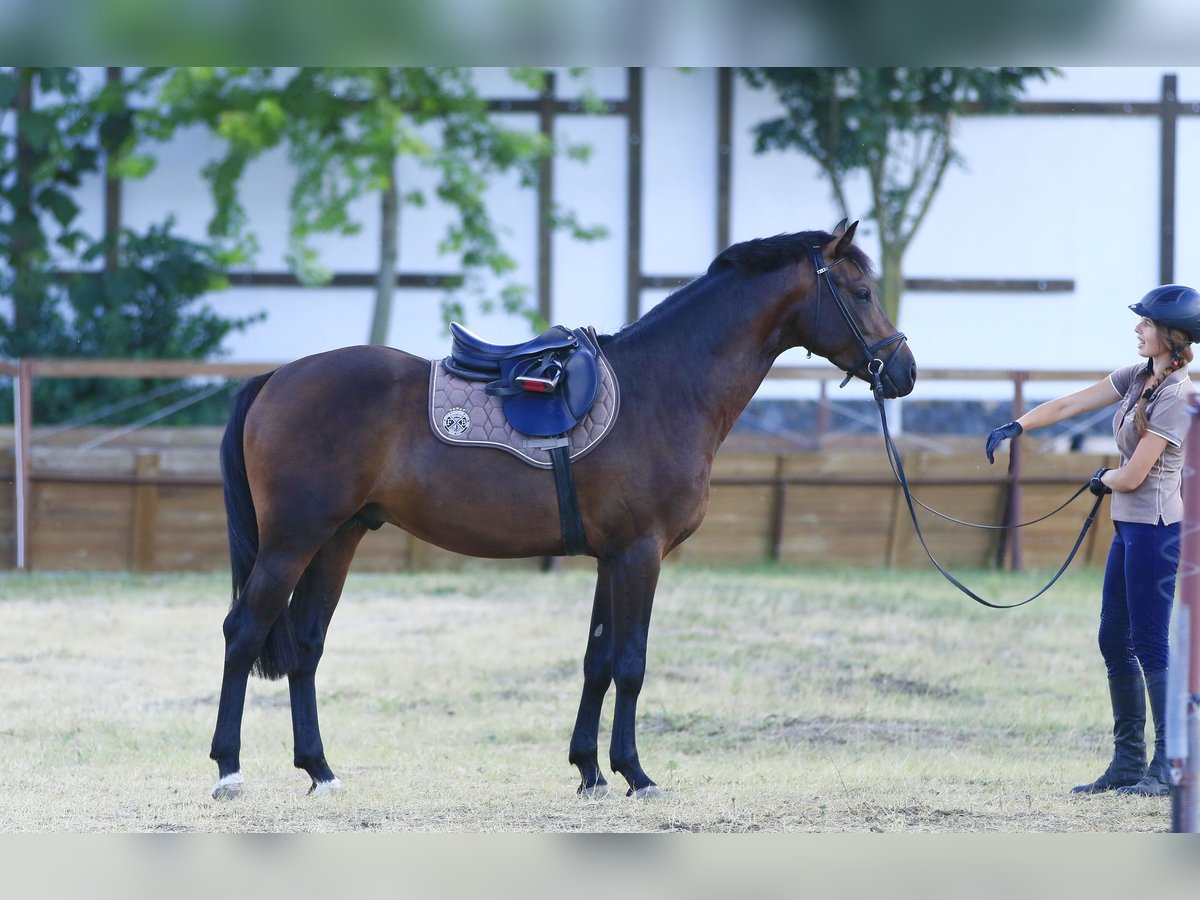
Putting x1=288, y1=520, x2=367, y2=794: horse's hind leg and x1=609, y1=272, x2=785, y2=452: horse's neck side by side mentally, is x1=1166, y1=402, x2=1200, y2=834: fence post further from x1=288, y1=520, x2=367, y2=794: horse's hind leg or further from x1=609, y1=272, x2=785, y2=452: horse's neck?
x1=288, y1=520, x2=367, y2=794: horse's hind leg

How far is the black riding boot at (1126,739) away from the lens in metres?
5.23

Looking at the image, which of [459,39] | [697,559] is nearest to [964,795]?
[459,39]

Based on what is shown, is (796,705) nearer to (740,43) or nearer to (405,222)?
(740,43)

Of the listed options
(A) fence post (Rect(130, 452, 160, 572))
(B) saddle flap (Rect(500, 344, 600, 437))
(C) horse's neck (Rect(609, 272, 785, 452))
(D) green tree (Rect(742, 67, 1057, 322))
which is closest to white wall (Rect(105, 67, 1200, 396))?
(D) green tree (Rect(742, 67, 1057, 322))

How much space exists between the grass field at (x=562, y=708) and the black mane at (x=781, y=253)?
1.92 metres

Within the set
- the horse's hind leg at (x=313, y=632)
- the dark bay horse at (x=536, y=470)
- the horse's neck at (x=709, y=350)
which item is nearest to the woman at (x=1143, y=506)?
the dark bay horse at (x=536, y=470)

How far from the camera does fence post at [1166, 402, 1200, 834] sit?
3.71 metres

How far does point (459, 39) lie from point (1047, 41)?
4.10 feet

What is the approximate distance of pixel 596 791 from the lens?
502 cm

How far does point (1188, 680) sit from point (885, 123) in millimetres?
10893

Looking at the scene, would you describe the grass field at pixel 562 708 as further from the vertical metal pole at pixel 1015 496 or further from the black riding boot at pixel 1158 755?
the vertical metal pole at pixel 1015 496

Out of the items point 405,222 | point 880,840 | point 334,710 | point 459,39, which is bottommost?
point 334,710

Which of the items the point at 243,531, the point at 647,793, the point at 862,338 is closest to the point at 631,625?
the point at 647,793

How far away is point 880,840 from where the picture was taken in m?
3.09
